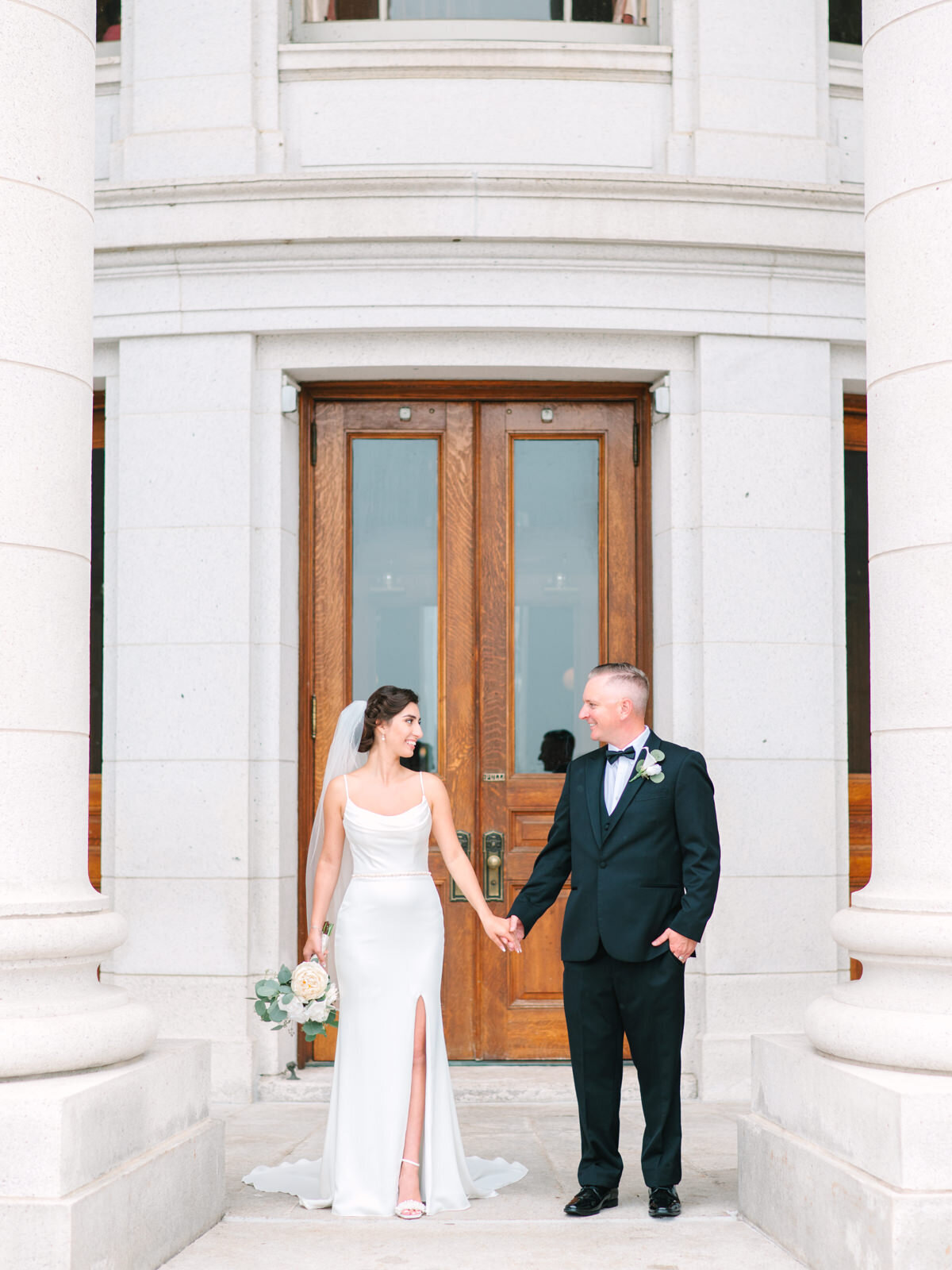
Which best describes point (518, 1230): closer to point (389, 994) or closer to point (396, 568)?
point (389, 994)

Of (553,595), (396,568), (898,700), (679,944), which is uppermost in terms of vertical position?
(396,568)

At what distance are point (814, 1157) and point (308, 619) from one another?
4235 millimetres

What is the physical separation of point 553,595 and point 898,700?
3.44 meters

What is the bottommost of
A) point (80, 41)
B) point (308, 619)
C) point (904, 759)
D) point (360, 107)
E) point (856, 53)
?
point (904, 759)

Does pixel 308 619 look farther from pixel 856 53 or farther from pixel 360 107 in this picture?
pixel 856 53

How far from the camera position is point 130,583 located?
7.36 meters

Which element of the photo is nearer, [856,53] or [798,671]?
[798,671]

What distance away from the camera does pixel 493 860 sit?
760 centimetres

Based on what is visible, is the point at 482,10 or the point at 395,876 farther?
the point at 482,10

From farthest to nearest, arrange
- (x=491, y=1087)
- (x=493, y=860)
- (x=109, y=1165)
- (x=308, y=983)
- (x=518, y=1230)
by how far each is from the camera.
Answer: (x=493, y=860) < (x=491, y=1087) < (x=308, y=983) < (x=518, y=1230) < (x=109, y=1165)

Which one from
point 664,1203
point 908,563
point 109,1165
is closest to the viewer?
point 109,1165

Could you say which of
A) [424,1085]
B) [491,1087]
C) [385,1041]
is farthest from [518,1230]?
[491,1087]

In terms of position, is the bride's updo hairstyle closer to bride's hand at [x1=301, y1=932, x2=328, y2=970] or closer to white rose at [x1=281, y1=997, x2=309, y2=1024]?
bride's hand at [x1=301, y1=932, x2=328, y2=970]

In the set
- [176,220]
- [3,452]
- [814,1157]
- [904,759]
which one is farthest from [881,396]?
[176,220]
